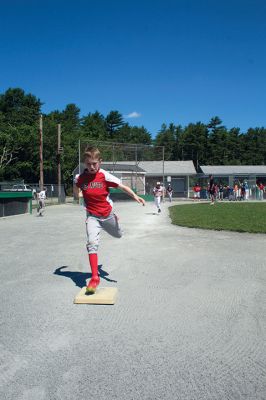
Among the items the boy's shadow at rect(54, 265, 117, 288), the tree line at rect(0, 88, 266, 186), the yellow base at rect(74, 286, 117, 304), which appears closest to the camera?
the yellow base at rect(74, 286, 117, 304)

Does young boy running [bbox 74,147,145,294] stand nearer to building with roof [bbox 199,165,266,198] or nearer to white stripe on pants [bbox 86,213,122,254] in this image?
white stripe on pants [bbox 86,213,122,254]

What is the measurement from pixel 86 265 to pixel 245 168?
5446cm

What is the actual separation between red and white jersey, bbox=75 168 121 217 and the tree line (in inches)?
2194

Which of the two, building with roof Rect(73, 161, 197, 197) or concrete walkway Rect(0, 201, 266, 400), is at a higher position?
building with roof Rect(73, 161, 197, 197)

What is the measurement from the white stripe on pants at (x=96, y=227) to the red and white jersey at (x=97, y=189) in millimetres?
95

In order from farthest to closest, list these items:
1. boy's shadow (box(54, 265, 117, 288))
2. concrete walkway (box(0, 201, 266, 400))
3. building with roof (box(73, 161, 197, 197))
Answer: building with roof (box(73, 161, 197, 197)) < boy's shadow (box(54, 265, 117, 288)) < concrete walkway (box(0, 201, 266, 400))

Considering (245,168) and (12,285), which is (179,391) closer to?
(12,285)

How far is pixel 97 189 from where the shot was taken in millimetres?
5375

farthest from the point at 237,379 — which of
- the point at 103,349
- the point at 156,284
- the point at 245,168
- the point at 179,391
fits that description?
the point at 245,168

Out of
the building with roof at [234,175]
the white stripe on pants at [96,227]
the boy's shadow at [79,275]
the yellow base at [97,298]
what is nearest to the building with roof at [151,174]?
the building with roof at [234,175]

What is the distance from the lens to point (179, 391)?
2609 mm

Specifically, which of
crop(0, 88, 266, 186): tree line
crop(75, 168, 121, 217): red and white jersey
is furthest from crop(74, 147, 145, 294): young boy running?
crop(0, 88, 266, 186): tree line

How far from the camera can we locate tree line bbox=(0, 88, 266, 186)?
60781 millimetres

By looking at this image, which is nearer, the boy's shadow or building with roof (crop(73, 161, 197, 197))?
the boy's shadow
